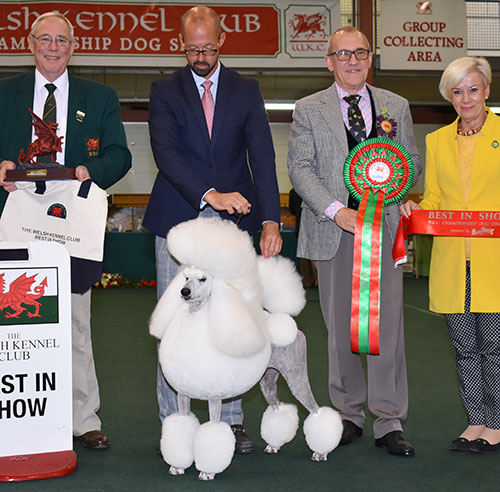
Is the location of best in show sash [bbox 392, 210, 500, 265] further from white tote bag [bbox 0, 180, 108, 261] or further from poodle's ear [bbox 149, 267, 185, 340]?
white tote bag [bbox 0, 180, 108, 261]

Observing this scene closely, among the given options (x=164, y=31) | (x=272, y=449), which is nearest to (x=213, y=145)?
(x=272, y=449)

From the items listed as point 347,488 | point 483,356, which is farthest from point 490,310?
point 347,488

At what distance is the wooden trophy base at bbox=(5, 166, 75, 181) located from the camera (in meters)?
2.57

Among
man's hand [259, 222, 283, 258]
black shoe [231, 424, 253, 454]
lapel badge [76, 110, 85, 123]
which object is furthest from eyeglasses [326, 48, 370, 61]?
black shoe [231, 424, 253, 454]

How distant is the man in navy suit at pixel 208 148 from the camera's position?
2662mm

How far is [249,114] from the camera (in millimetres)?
2801

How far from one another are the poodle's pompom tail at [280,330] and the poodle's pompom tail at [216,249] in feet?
0.73

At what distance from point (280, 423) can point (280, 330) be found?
0.43 meters

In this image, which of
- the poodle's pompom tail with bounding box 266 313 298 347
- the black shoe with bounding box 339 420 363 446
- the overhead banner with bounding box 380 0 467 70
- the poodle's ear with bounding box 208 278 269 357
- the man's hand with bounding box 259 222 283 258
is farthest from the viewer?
the overhead banner with bounding box 380 0 467 70

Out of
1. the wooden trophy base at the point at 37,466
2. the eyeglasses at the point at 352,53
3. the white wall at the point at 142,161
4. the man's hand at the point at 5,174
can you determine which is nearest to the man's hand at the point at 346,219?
the eyeglasses at the point at 352,53

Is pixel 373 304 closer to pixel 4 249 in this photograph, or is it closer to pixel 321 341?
pixel 4 249

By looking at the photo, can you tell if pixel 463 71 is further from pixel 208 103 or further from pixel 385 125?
pixel 208 103

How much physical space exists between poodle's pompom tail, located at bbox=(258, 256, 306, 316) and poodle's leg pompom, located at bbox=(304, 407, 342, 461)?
0.41 meters

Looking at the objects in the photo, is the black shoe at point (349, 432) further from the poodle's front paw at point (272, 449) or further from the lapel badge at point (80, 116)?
the lapel badge at point (80, 116)
